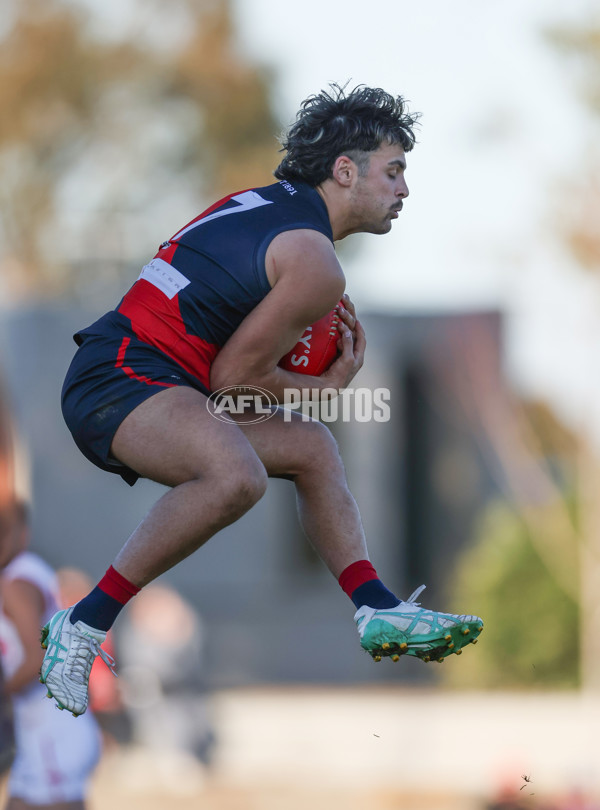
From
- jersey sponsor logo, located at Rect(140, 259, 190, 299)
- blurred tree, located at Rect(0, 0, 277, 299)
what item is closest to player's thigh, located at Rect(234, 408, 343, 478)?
jersey sponsor logo, located at Rect(140, 259, 190, 299)

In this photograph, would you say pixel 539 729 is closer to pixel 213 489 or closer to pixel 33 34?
pixel 213 489

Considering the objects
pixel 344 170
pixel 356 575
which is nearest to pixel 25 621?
pixel 356 575

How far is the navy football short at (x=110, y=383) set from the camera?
4035mm

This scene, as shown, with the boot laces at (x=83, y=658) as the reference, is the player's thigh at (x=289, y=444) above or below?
above

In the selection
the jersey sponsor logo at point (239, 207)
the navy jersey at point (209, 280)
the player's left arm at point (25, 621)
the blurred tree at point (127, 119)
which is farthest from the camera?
the blurred tree at point (127, 119)

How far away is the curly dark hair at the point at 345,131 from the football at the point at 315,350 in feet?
1.63

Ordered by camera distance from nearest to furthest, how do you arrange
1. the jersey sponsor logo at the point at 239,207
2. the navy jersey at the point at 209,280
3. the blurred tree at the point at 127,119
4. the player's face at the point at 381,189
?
the navy jersey at the point at 209,280 → the jersey sponsor logo at the point at 239,207 → the player's face at the point at 381,189 → the blurred tree at the point at 127,119

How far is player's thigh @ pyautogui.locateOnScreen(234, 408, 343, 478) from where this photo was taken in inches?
170

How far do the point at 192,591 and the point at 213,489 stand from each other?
15298 mm

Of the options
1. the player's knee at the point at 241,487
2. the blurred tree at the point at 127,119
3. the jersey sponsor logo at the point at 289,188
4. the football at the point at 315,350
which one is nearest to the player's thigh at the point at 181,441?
the player's knee at the point at 241,487

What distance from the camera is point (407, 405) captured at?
19.9 metres

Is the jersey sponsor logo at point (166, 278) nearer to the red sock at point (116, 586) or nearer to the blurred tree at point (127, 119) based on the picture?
the red sock at point (116, 586)

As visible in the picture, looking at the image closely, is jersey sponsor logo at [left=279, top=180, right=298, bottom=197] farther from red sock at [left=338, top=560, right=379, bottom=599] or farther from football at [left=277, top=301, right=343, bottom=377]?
red sock at [left=338, top=560, right=379, bottom=599]

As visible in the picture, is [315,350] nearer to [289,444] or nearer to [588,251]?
[289,444]
